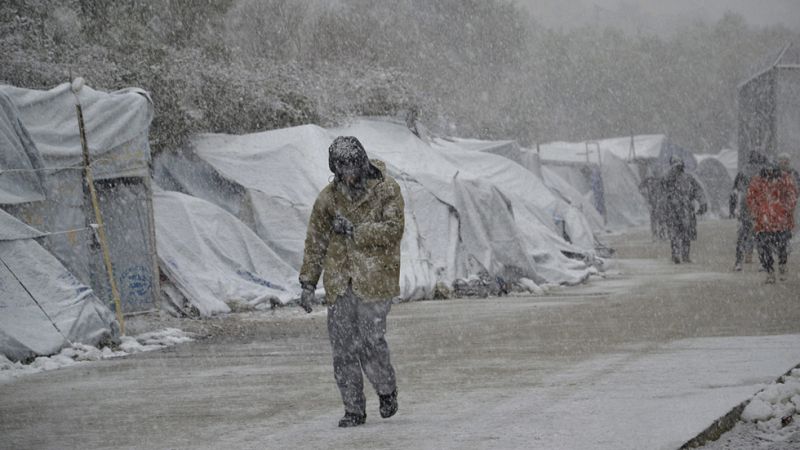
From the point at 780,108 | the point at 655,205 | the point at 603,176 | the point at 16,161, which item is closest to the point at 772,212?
the point at 16,161

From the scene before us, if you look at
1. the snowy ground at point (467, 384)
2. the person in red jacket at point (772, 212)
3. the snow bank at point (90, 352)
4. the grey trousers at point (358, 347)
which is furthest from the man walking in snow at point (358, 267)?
the person in red jacket at point (772, 212)

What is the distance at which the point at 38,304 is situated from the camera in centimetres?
1173

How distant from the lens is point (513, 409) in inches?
289

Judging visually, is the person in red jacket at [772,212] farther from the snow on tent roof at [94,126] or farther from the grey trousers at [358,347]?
the grey trousers at [358,347]

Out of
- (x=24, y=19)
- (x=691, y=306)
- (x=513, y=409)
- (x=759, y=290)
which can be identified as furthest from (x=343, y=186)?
(x=24, y=19)

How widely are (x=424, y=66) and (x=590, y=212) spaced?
17898 millimetres

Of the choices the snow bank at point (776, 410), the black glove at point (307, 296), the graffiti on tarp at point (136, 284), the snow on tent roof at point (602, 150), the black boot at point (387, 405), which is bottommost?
the snow bank at point (776, 410)

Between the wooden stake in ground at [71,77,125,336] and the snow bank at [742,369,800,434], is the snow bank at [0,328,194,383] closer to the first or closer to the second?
the wooden stake in ground at [71,77,125,336]

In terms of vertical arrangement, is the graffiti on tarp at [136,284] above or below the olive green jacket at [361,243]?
below

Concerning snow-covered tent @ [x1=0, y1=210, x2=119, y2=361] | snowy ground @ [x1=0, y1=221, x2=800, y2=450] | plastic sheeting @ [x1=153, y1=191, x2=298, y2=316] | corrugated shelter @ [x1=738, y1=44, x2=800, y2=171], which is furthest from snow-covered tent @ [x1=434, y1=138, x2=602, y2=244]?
snow-covered tent @ [x1=0, y1=210, x2=119, y2=361]

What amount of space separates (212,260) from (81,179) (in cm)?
295

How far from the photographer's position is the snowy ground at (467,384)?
6684mm

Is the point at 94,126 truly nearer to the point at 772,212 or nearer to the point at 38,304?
the point at 38,304

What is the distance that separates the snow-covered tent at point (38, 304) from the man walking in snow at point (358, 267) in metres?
5.08
